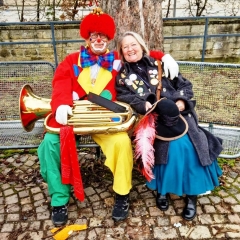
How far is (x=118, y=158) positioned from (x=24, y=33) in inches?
262

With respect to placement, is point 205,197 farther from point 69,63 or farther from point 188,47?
point 188,47

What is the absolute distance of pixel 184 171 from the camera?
2.99 meters

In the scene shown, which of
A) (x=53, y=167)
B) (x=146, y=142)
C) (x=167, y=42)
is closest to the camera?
(x=146, y=142)

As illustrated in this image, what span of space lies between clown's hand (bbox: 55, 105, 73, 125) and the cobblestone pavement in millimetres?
880

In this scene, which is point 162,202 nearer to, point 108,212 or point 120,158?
point 108,212

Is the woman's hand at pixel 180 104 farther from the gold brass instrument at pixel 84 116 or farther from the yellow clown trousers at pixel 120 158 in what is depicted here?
the yellow clown trousers at pixel 120 158

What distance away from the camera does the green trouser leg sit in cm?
300

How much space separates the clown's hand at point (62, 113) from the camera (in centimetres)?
295

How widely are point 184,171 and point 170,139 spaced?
315 millimetres

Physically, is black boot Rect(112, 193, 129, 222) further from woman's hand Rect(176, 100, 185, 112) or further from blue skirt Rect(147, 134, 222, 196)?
woman's hand Rect(176, 100, 185, 112)

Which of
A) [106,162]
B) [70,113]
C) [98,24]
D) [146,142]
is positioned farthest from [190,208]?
[98,24]

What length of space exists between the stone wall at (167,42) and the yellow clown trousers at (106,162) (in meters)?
5.62

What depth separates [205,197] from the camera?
3371 mm

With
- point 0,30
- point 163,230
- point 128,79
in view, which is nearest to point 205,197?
point 163,230
